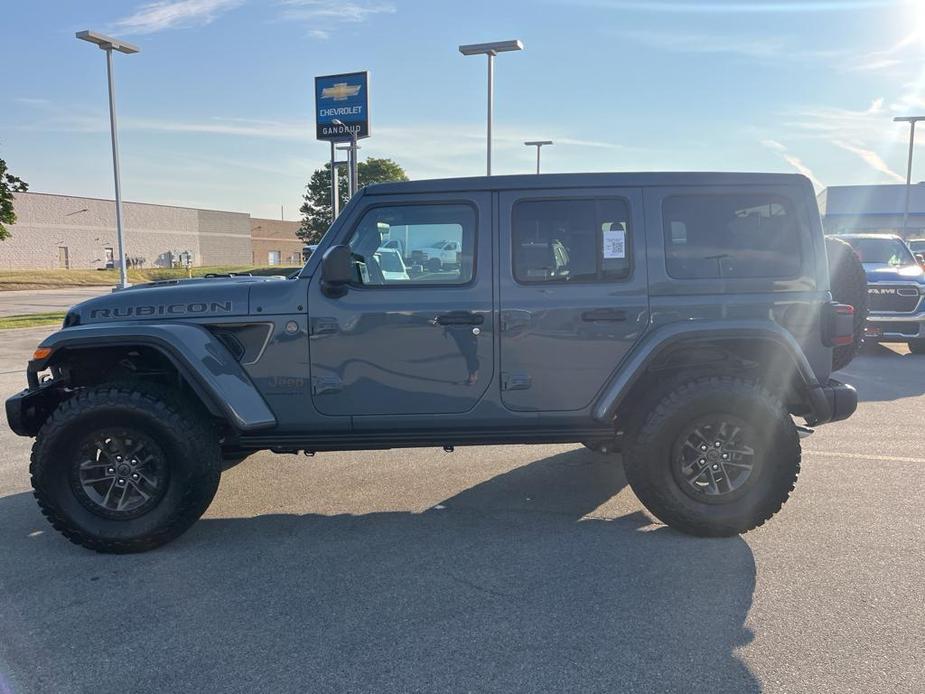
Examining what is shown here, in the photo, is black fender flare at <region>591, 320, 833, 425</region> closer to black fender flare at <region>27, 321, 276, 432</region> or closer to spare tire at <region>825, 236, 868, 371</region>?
spare tire at <region>825, 236, 868, 371</region>

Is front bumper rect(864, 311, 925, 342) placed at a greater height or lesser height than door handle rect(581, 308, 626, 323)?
lesser

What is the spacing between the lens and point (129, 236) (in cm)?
6075

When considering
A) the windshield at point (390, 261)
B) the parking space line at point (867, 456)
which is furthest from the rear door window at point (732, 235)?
the parking space line at point (867, 456)

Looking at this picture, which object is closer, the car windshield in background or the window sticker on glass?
the window sticker on glass

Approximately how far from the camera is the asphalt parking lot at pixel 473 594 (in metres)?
2.66

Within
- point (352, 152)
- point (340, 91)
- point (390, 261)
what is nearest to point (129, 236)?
point (340, 91)

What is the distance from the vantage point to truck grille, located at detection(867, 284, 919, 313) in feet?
32.9

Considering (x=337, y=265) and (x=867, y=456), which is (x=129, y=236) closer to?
(x=337, y=265)

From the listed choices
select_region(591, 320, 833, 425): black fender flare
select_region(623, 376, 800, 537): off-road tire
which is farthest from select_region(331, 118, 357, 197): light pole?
select_region(623, 376, 800, 537): off-road tire

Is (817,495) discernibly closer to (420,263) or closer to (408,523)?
(408,523)

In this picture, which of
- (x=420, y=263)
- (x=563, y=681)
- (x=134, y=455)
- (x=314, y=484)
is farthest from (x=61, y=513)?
(x=563, y=681)

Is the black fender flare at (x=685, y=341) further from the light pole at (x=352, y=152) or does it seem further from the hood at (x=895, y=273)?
the light pole at (x=352, y=152)

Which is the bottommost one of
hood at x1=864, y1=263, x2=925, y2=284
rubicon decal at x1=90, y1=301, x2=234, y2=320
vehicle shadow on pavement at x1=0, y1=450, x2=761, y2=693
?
vehicle shadow on pavement at x1=0, y1=450, x2=761, y2=693

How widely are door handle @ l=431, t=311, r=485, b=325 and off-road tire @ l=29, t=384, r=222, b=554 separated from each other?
150 cm
